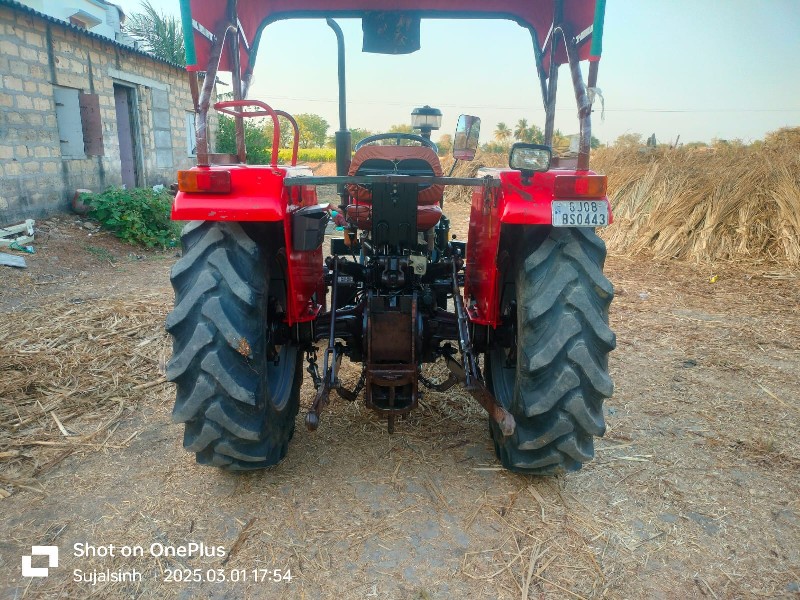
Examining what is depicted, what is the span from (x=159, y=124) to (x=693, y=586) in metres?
14.2

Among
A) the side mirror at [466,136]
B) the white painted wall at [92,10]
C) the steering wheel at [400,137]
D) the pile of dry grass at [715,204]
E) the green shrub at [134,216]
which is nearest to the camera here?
the side mirror at [466,136]

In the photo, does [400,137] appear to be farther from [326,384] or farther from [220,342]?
[220,342]

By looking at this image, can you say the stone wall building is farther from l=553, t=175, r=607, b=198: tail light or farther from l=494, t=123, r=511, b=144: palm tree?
l=494, t=123, r=511, b=144: palm tree

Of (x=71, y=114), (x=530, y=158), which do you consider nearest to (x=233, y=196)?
(x=530, y=158)

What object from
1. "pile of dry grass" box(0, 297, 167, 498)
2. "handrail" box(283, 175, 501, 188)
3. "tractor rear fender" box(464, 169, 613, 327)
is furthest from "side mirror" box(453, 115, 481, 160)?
"pile of dry grass" box(0, 297, 167, 498)

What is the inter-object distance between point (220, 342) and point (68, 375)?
2292 mm

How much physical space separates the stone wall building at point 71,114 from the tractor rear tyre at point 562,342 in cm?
884

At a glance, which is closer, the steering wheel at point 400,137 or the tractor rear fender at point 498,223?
the tractor rear fender at point 498,223

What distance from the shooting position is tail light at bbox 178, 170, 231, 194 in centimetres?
222

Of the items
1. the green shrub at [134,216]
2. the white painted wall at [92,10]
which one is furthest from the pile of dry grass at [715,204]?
the white painted wall at [92,10]

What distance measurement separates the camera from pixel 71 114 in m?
10.0

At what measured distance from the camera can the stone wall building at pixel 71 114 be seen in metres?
8.58
